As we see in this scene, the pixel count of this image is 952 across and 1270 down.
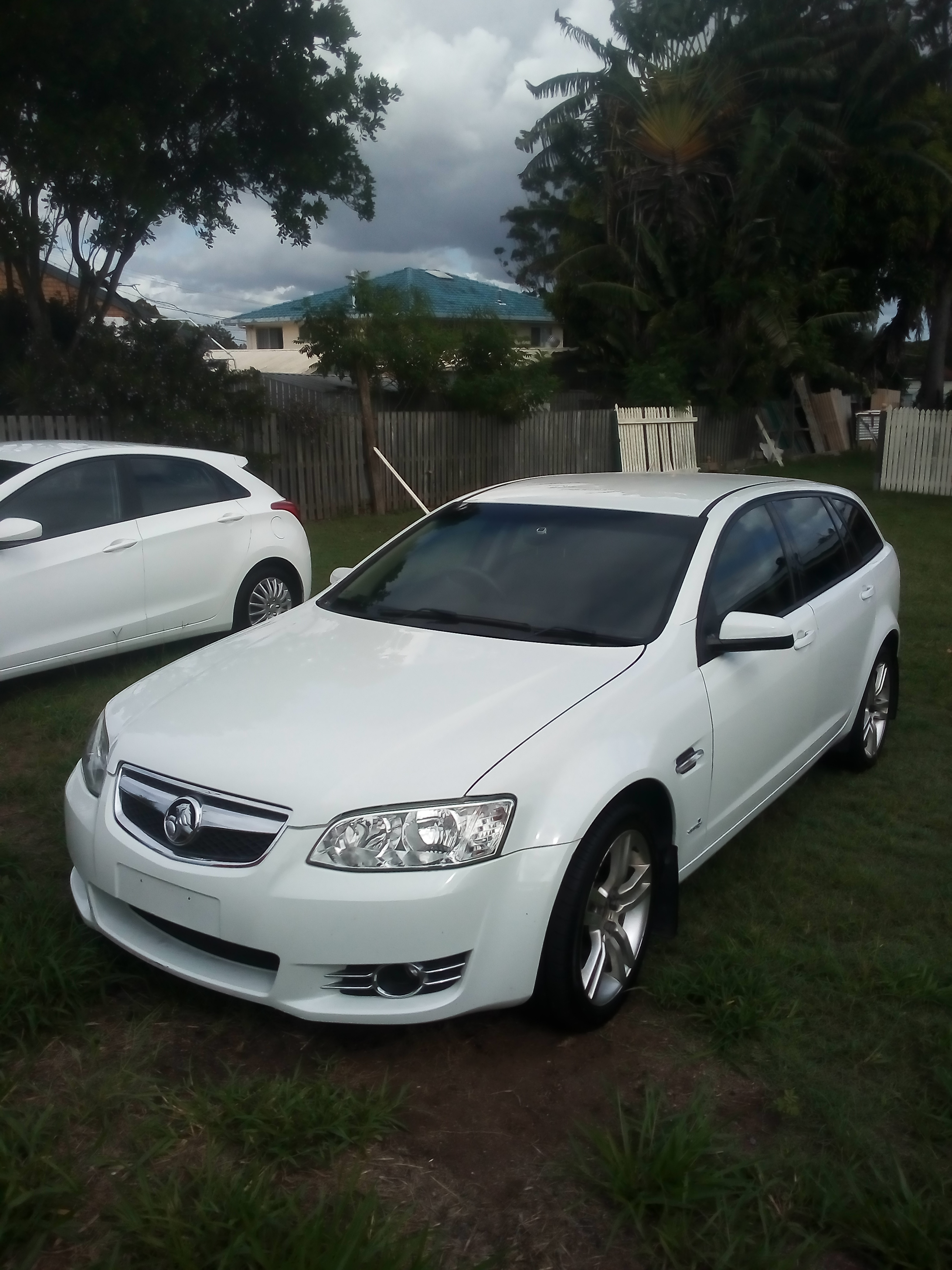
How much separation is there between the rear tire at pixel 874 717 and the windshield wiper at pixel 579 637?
203 cm

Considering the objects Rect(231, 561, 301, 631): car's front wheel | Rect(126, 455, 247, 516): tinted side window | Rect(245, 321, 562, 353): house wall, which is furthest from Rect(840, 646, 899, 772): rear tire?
Rect(245, 321, 562, 353): house wall

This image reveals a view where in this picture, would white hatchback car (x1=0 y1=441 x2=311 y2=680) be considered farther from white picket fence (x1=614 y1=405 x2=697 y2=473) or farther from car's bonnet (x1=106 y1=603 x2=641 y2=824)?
white picket fence (x1=614 y1=405 x2=697 y2=473)

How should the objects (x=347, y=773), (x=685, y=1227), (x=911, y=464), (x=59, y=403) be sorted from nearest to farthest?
(x=685, y=1227) → (x=347, y=773) → (x=59, y=403) → (x=911, y=464)

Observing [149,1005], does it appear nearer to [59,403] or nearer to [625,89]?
[59,403]

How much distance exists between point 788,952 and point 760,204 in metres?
23.6

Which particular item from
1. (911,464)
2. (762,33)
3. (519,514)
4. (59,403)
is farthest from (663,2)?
(519,514)

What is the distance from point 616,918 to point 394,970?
2.53 ft

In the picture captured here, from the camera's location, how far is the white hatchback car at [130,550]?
632 cm

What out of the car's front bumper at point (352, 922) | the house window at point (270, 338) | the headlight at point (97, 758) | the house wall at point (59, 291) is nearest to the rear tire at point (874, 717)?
the car's front bumper at point (352, 922)

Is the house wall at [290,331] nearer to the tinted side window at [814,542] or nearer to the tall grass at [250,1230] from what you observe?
A: the tinted side window at [814,542]

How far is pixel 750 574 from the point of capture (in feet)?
14.8

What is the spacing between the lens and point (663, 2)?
26484 mm

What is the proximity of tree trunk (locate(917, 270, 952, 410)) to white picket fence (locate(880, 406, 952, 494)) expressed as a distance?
13.7 metres

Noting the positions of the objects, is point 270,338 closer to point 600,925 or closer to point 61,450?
point 61,450
